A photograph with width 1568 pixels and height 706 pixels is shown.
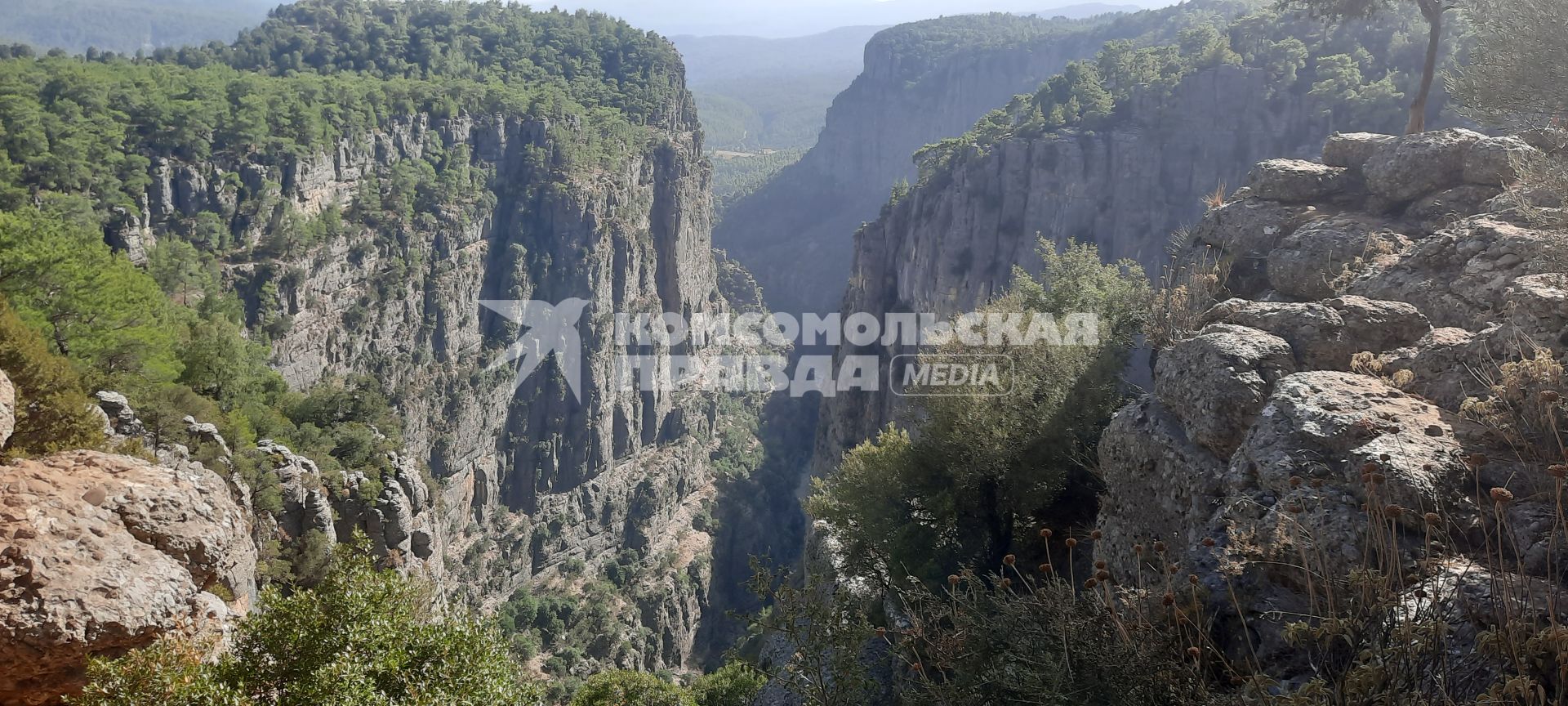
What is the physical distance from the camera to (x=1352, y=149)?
15.7 metres

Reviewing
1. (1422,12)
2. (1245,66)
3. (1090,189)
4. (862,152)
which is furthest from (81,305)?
(862,152)

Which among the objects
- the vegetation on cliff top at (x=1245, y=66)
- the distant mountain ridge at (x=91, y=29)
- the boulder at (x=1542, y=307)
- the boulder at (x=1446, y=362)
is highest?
the distant mountain ridge at (x=91, y=29)

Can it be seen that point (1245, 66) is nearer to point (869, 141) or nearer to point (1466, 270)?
point (1466, 270)

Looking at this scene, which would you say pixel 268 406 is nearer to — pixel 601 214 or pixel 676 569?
pixel 676 569

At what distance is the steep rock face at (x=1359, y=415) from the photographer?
628cm

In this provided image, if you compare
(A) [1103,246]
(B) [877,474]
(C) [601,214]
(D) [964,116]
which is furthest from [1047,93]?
(D) [964,116]

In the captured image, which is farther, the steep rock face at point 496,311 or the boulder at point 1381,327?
the steep rock face at point 496,311

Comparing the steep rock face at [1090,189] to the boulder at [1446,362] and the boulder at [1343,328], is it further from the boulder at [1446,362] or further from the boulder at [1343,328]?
the boulder at [1446,362]

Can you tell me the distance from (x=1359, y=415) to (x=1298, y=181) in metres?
9.70

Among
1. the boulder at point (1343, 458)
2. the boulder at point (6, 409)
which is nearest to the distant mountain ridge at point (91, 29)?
the boulder at point (6, 409)

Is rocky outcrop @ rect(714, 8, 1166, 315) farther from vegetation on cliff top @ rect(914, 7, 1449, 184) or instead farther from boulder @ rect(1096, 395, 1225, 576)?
boulder @ rect(1096, 395, 1225, 576)

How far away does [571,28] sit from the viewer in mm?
101312

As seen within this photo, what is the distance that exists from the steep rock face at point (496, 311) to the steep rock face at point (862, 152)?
40113 millimetres

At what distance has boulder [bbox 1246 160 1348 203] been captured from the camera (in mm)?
15398
